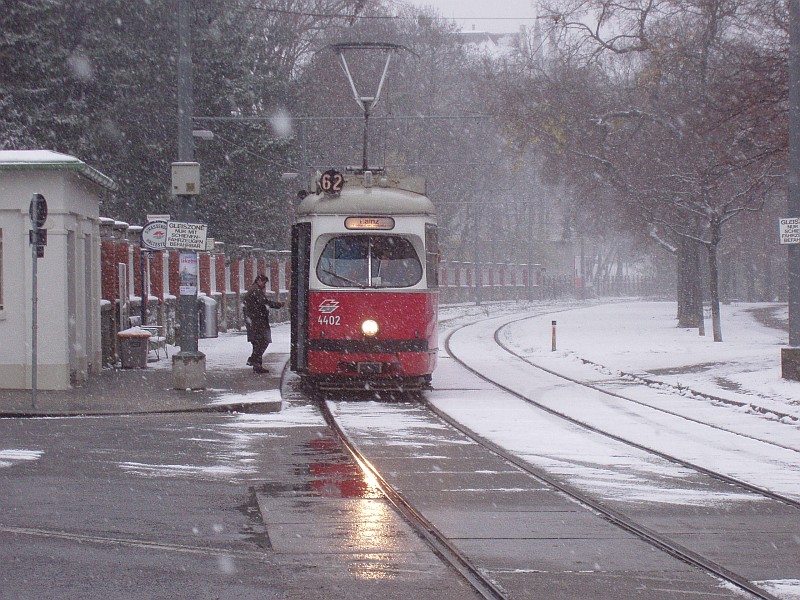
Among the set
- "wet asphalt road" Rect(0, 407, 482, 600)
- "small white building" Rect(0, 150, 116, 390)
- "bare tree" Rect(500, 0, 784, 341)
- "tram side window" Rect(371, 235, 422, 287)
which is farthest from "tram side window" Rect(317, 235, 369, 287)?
"bare tree" Rect(500, 0, 784, 341)

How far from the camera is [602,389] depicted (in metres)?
22.4

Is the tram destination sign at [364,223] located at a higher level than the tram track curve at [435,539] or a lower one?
higher

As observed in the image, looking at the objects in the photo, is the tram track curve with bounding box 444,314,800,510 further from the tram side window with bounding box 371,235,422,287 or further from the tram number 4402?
the tram number 4402

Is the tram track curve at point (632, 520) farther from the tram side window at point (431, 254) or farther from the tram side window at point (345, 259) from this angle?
the tram side window at point (345, 259)

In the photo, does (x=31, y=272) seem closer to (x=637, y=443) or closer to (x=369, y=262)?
(x=369, y=262)

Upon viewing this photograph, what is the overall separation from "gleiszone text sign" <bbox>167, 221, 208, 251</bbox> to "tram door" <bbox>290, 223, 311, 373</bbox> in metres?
1.34

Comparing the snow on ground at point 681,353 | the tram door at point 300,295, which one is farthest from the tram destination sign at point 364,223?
the snow on ground at point 681,353

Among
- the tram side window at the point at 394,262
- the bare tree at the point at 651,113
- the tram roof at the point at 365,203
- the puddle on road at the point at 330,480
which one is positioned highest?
the bare tree at the point at 651,113

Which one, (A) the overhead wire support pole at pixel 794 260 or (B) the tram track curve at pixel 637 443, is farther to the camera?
(A) the overhead wire support pole at pixel 794 260

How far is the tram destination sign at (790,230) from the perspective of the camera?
69.4 ft

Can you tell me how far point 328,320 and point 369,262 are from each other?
3.47 feet

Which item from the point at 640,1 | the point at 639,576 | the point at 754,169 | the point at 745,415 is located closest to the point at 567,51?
the point at 640,1

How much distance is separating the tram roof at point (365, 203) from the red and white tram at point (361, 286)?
14 millimetres

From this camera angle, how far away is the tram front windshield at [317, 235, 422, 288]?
19.5 meters
